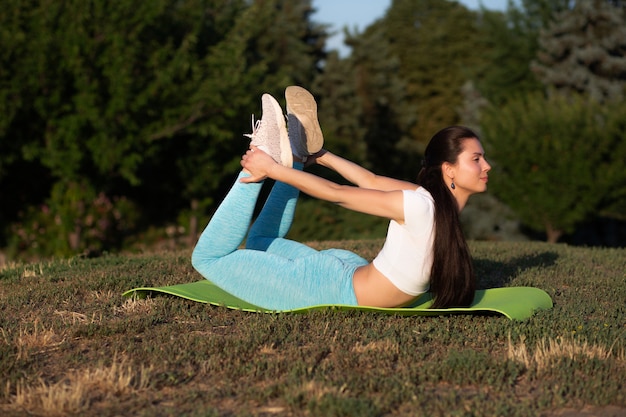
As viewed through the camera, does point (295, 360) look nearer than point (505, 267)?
Yes

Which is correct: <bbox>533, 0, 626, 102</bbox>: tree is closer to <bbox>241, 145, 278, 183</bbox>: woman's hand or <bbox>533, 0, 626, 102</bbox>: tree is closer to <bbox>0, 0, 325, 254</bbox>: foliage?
<bbox>0, 0, 325, 254</bbox>: foliage

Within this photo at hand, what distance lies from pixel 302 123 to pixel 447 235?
131cm

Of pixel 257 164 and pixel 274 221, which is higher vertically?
pixel 257 164

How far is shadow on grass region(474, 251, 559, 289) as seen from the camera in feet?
22.0

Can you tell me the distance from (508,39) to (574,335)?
27325 mm

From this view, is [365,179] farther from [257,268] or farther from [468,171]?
[257,268]

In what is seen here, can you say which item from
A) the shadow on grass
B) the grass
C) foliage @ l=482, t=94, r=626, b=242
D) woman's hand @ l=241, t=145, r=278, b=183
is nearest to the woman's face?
the grass

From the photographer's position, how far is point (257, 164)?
4617 mm

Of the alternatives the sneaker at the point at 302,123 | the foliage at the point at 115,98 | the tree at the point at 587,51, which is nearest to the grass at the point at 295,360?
the sneaker at the point at 302,123

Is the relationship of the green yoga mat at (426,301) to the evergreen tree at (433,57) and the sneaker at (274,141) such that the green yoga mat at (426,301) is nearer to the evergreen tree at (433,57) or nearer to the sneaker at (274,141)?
the sneaker at (274,141)

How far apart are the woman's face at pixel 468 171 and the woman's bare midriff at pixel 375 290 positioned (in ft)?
2.31

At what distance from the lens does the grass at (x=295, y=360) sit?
3396mm

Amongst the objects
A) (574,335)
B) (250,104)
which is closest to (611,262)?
(574,335)

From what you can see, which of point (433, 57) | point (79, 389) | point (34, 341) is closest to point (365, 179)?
point (34, 341)
